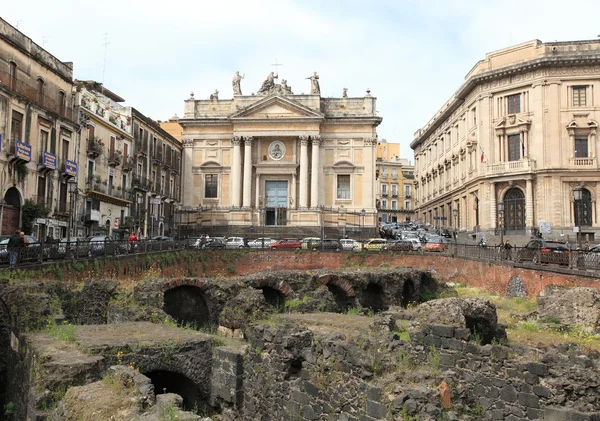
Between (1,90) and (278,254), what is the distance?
63.1ft

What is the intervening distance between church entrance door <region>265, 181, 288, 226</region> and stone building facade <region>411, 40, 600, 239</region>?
18394 mm

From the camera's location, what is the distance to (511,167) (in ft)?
156

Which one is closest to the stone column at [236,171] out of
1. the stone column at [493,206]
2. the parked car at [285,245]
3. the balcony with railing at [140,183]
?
the balcony with railing at [140,183]

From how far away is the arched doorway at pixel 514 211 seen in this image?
47.4 metres

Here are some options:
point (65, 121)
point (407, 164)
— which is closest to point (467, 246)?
point (65, 121)

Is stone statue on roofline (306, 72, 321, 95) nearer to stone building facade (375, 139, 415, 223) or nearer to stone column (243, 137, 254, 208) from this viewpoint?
stone column (243, 137, 254, 208)

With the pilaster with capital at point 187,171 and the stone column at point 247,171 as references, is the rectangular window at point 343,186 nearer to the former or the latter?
the stone column at point 247,171

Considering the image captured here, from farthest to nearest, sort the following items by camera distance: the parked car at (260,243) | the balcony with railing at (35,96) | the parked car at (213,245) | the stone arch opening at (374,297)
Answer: the parked car at (260,243) → the parked car at (213,245) → the balcony with railing at (35,96) → the stone arch opening at (374,297)

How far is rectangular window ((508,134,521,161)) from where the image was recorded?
47834 millimetres

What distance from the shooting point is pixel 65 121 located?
37.3 m

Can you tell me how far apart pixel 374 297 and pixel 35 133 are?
932 inches

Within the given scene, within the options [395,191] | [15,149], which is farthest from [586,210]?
[395,191]

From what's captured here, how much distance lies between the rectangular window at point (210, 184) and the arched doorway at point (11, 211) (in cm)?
2282

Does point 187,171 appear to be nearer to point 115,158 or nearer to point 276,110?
point 115,158
